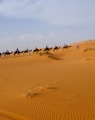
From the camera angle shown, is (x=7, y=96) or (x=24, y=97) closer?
(x=24, y=97)

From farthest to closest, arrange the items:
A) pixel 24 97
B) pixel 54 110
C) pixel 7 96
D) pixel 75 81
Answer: pixel 75 81 < pixel 7 96 < pixel 24 97 < pixel 54 110

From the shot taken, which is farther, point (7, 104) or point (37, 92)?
point (37, 92)

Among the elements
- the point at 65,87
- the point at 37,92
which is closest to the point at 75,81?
the point at 65,87

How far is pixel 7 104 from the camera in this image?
1047cm

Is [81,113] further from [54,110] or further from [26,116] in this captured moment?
[26,116]

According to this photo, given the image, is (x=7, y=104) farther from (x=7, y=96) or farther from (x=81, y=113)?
(x=81, y=113)

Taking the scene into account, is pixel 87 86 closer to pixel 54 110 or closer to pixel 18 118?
pixel 54 110

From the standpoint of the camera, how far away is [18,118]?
8.56 metres

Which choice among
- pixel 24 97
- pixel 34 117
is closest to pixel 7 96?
pixel 24 97

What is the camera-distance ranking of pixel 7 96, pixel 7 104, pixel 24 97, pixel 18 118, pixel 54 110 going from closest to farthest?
pixel 18 118, pixel 54 110, pixel 7 104, pixel 24 97, pixel 7 96

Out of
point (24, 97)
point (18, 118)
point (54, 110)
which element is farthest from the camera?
point (24, 97)

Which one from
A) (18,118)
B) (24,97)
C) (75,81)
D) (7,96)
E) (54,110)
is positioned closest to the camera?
(18,118)

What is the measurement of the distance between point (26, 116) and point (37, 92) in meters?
3.32

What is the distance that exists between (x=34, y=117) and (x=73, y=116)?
1.19m
